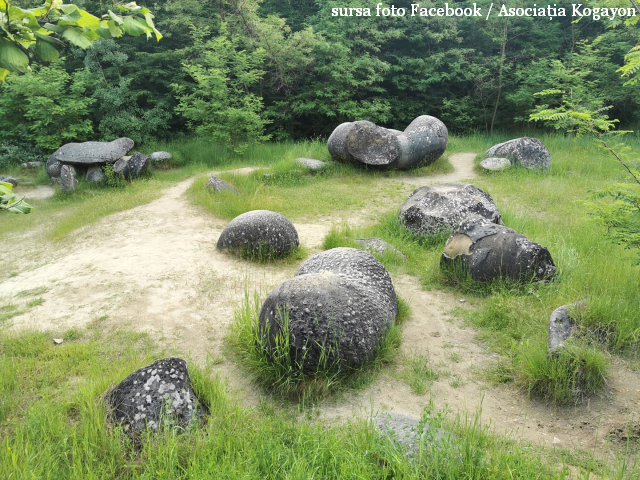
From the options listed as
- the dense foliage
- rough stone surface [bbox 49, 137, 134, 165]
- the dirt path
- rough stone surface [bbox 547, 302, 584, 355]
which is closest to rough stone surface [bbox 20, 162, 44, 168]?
the dense foliage

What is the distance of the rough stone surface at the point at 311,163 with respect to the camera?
448 inches

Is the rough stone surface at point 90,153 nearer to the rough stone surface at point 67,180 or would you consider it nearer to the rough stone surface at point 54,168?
the rough stone surface at point 54,168

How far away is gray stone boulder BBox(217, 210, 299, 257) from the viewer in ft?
20.9

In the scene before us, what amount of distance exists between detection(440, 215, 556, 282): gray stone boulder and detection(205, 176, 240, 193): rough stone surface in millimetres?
5168

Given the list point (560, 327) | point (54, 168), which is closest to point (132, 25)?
point (560, 327)

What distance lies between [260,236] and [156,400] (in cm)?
357

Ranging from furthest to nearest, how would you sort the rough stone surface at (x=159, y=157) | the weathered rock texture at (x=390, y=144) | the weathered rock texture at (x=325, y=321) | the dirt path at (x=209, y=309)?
1. the rough stone surface at (x=159, y=157)
2. the weathered rock texture at (x=390, y=144)
3. the weathered rock texture at (x=325, y=321)
4. the dirt path at (x=209, y=309)

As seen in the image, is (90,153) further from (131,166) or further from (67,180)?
(131,166)

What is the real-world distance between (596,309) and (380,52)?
48.7 ft

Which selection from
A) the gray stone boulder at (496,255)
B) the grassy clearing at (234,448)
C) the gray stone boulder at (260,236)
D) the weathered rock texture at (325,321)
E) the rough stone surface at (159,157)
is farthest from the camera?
the rough stone surface at (159,157)

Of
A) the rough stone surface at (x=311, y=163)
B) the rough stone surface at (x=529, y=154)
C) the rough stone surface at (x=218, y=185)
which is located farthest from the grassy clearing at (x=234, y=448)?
the rough stone surface at (x=529, y=154)

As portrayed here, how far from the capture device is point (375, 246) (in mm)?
6266

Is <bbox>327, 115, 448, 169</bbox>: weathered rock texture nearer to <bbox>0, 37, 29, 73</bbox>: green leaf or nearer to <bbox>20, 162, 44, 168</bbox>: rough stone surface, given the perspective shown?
<bbox>20, 162, 44, 168</bbox>: rough stone surface

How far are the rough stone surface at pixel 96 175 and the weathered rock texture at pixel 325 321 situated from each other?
350 inches
